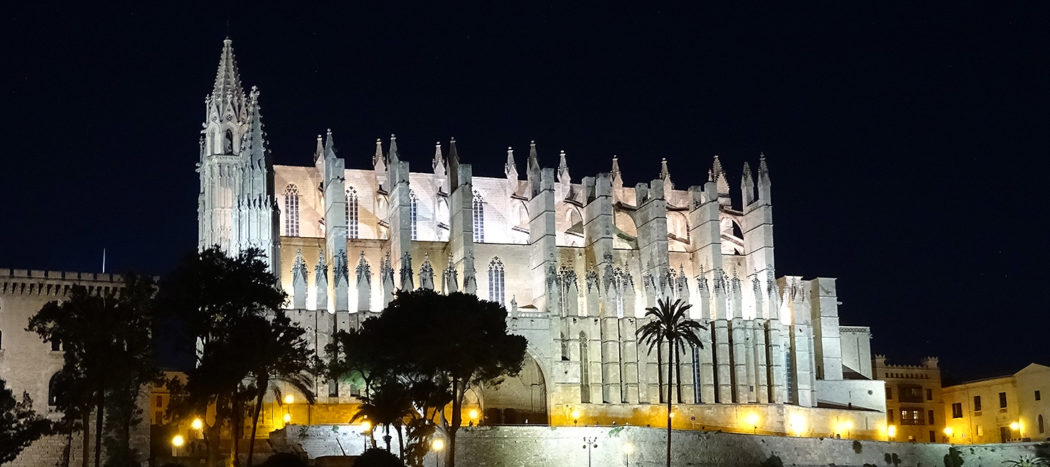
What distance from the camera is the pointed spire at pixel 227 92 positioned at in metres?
73.3

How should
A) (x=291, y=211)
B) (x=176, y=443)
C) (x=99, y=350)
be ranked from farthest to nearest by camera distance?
1. (x=291, y=211)
2. (x=176, y=443)
3. (x=99, y=350)

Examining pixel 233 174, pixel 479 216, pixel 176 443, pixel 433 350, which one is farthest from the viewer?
pixel 479 216

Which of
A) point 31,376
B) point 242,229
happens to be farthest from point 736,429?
point 31,376

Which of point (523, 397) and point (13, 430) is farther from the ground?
point (523, 397)

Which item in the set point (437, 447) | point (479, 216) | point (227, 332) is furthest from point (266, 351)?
point (479, 216)

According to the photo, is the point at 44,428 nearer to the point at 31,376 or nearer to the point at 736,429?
the point at 31,376

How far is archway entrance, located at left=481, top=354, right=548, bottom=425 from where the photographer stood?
75.1m

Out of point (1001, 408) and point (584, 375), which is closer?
point (584, 375)

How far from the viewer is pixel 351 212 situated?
267 ft

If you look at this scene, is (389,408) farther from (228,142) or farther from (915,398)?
(915,398)

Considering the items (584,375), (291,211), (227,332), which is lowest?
(584,375)

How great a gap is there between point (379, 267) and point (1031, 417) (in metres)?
39.9

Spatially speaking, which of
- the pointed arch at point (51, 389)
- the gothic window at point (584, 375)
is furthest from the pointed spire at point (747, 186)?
the pointed arch at point (51, 389)

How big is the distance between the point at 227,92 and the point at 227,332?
2324cm
